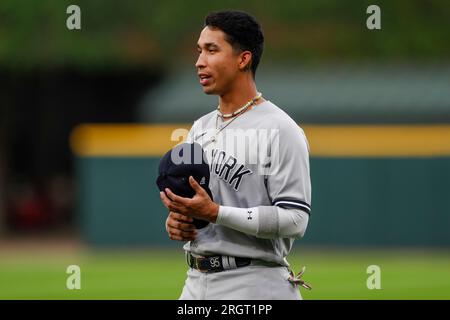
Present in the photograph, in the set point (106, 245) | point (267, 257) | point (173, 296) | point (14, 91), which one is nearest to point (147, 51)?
point (14, 91)

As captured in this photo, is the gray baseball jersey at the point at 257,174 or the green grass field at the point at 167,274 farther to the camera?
the green grass field at the point at 167,274

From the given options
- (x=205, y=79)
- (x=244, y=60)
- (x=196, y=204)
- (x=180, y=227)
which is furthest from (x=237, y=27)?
(x=180, y=227)

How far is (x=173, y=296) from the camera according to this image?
37.8 feet

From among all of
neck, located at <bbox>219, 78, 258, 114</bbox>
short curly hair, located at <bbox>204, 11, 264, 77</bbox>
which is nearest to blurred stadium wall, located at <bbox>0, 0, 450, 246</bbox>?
neck, located at <bbox>219, 78, 258, 114</bbox>

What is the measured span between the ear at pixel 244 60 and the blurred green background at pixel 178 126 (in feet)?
21.2

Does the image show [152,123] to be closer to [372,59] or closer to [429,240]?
[372,59]

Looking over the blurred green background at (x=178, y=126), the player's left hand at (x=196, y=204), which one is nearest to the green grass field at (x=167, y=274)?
the blurred green background at (x=178, y=126)

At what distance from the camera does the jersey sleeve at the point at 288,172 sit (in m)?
5.03

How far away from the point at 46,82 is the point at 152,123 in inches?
175

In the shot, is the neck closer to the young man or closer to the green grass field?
the young man

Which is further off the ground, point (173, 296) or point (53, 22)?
point (53, 22)

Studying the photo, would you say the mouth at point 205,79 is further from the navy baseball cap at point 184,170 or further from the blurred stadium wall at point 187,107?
the blurred stadium wall at point 187,107

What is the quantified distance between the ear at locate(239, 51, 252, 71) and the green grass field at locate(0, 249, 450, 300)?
6304 mm

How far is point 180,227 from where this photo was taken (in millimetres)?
5121
